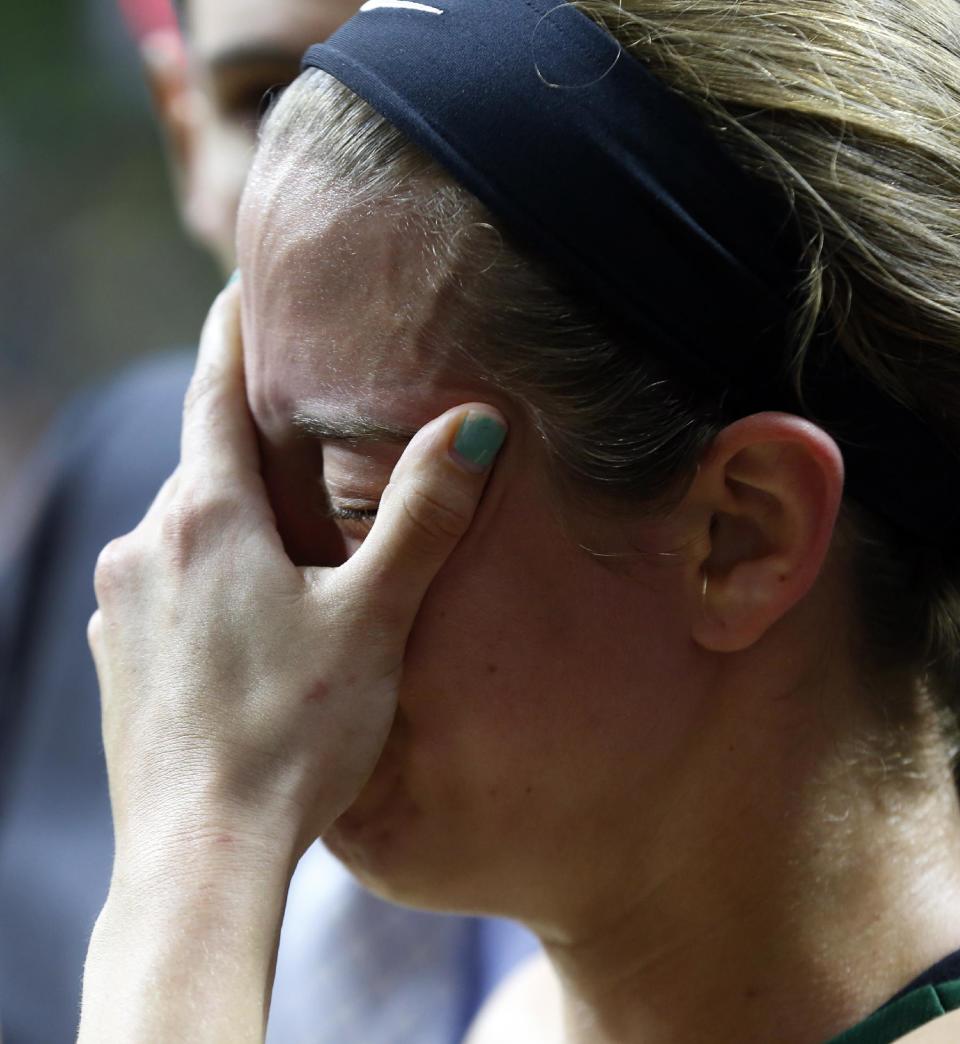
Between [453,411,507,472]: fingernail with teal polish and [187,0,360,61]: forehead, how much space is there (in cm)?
106

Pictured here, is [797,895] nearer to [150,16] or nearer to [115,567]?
[115,567]

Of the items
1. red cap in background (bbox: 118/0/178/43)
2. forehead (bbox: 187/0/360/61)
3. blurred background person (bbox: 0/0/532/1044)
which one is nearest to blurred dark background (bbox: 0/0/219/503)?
red cap in background (bbox: 118/0/178/43)

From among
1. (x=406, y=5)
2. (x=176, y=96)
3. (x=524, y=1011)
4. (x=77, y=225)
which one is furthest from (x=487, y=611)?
(x=77, y=225)

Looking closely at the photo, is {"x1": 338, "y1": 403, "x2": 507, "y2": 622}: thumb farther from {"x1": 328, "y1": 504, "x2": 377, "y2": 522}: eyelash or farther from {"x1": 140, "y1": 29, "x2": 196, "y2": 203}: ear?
{"x1": 140, "y1": 29, "x2": 196, "y2": 203}: ear

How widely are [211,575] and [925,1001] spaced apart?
668mm

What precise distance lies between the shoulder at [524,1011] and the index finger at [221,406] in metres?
0.69

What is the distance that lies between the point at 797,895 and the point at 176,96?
202cm

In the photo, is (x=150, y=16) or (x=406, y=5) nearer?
(x=406, y=5)

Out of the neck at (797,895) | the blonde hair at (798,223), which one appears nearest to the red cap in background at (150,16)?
the blonde hair at (798,223)

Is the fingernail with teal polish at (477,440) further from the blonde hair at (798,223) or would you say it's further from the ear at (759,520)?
the ear at (759,520)

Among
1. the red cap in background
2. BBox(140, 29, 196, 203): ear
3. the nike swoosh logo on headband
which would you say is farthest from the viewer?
the red cap in background

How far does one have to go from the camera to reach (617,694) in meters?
1.09

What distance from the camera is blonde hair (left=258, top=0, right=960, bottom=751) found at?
1043 millimetres

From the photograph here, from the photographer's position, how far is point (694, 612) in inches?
43.3
